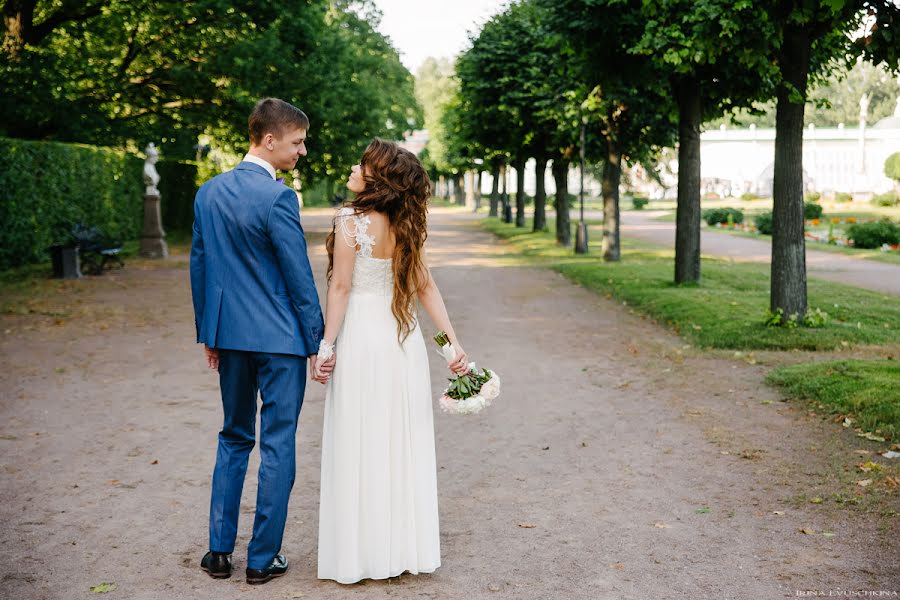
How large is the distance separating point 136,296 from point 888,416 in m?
12.5

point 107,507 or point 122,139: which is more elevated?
point 122,139

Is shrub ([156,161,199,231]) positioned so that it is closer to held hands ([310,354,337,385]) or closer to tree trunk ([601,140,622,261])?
tree trunk ([601,140,622,261])

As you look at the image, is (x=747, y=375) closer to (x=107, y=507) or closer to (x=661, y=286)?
(x=107, y=507)

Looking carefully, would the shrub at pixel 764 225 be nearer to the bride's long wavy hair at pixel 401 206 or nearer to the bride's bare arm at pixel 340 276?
the bride's long wavy hair at pixel 401 206

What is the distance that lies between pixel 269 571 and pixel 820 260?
21.6 m

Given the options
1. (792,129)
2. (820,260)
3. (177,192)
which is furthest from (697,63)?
(177,192)

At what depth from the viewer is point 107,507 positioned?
5246 mm

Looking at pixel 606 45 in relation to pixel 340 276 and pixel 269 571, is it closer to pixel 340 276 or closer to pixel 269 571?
pixel 340 276

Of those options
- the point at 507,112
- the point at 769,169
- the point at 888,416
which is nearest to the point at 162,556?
the point at 888,416

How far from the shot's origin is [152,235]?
24.6m

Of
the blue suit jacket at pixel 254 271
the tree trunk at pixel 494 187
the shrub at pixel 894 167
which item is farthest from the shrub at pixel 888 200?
the blue suit jacket at pixel 254 271

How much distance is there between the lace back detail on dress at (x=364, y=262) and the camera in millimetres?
4148

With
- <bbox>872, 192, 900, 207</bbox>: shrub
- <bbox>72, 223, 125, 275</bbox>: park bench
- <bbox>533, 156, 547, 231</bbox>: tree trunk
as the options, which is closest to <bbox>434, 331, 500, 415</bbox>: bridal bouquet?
<bbox>72, 223, 125, 275</bbox>: park bench

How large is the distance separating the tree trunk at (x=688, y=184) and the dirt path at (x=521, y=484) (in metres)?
5.15
